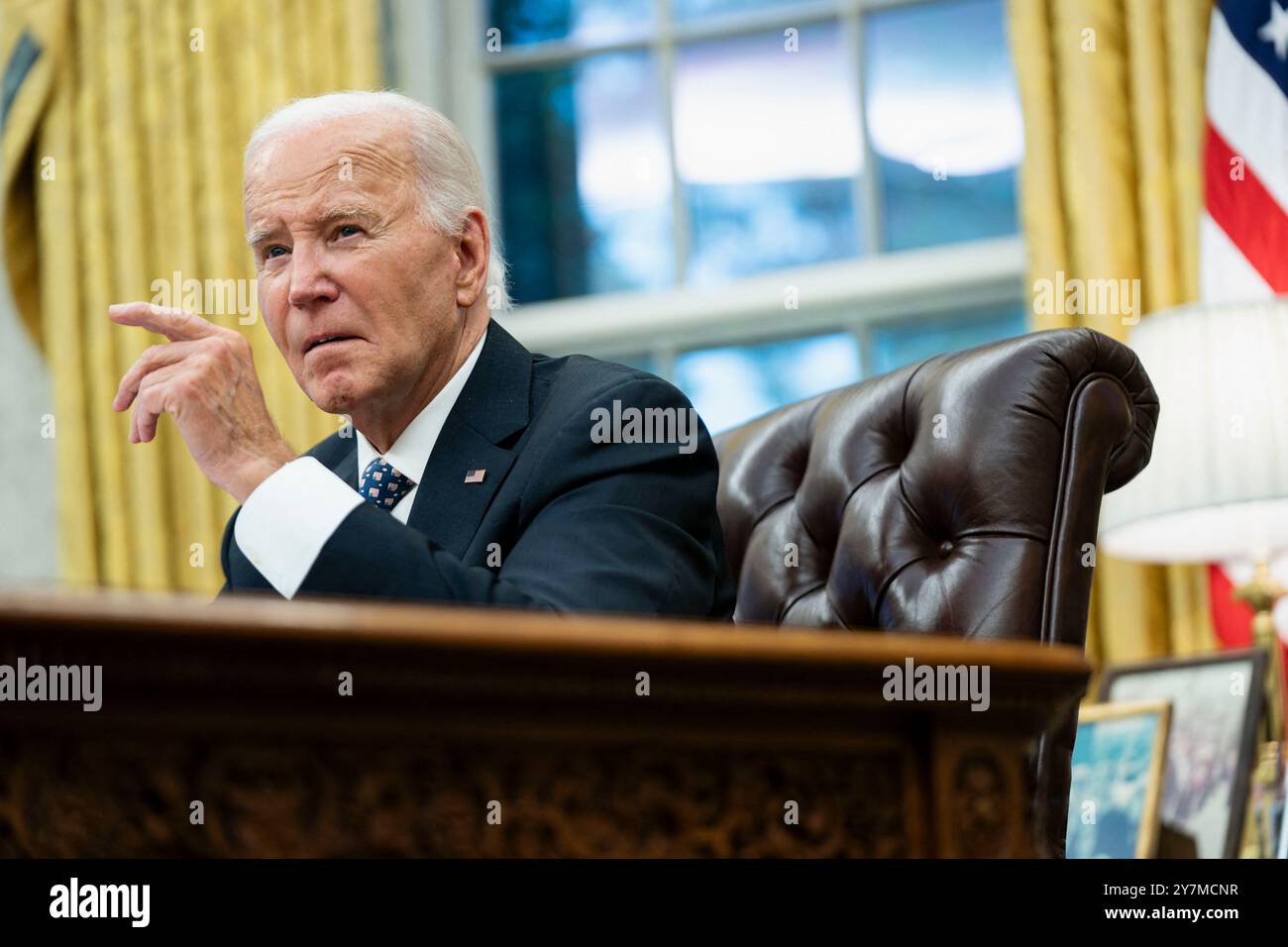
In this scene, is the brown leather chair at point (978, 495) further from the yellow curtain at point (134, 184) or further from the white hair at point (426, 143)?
the yellow curtain at point (134, 184)

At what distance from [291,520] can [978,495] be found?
2.31ft

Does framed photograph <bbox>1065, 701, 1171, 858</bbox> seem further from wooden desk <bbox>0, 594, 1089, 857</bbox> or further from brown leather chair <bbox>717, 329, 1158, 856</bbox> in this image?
wooden desk <bbox>0, 594, 1089, 857</bbox>

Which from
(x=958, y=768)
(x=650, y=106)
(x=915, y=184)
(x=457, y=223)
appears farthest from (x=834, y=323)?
(x=958, y=768)

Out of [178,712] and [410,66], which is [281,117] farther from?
[410,66]

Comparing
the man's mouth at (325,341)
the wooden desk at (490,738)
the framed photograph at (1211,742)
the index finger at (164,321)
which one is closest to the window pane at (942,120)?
the framed photograph at (1211,742)

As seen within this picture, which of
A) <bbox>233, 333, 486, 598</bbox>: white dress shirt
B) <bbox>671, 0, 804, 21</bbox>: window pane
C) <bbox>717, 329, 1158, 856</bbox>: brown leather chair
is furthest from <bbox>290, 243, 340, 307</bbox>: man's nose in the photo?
<bbox>671, 0, 804, 21</bbox>: window pane

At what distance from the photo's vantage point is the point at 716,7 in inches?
151

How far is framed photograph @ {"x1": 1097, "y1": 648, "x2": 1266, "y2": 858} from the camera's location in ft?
7.45

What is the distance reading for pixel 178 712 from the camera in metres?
0.69

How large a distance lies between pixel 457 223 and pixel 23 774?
117 centimetres

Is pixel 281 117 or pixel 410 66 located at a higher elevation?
pixel 410 66
